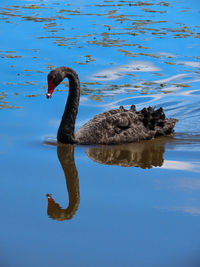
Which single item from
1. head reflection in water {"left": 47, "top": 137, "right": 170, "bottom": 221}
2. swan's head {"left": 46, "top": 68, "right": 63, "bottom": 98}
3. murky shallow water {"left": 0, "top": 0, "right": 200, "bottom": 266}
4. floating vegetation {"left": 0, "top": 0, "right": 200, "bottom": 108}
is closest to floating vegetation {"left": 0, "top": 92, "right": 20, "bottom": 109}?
murky shallow water {"left": 0, "top": 0, "right": 200, "bottom": 266}

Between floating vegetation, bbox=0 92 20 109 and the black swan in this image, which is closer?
the black swan

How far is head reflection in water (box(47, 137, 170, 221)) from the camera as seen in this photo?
5.64 metres

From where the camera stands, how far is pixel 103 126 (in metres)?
6.75

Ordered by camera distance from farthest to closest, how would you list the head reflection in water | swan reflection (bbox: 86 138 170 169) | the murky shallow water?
swan reflection (bbox: 86 138 170 169)
the head reflection in water
the murky shallow water

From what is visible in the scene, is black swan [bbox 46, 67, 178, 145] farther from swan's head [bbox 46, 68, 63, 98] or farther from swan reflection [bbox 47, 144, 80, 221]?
swan reflection [bbox 47, 144, 80, 221]

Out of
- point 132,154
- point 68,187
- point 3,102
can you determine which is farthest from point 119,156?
point 3,102

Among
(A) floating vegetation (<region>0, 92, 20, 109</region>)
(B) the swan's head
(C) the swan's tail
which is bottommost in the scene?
(A) floating vegetation (<region>0, 92, 20, 109</region>)

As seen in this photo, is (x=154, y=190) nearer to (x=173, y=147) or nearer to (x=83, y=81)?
(x=173, y=147)

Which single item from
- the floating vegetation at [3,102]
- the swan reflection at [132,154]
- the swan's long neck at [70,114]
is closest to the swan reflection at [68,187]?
the swan's long neck at [70,114]

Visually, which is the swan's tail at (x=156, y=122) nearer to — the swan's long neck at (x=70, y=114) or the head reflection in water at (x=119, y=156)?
the head reflection in water at (x=119, y=156)

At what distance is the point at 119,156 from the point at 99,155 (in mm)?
219

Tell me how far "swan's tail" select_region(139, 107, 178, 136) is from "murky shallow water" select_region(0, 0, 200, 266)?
16cm

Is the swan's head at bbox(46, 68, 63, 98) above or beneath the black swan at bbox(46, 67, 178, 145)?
above

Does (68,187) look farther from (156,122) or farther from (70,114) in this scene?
(156,122)
